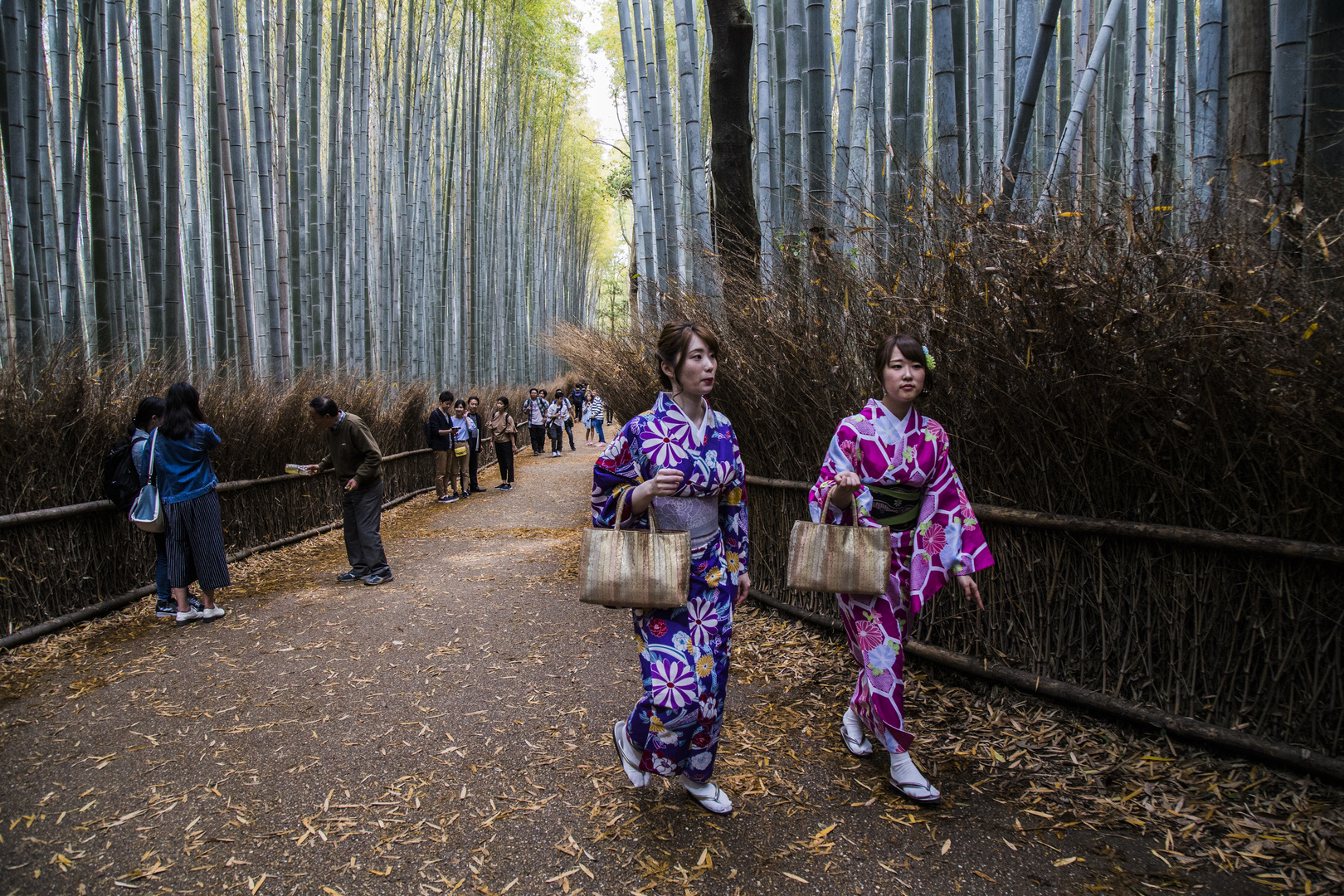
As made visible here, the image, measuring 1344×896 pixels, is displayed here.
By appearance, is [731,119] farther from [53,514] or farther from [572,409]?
[572,409]

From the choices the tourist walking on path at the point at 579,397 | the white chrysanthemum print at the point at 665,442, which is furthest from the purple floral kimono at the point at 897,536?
the tourist walking on path at the point at 579,397

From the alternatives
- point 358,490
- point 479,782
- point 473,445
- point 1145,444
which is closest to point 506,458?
A: point 473,445

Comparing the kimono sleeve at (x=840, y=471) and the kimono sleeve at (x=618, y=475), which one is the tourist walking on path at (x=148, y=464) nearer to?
the kimono sleeve at (x=618, y=475)

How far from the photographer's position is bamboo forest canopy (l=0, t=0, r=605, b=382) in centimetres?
563

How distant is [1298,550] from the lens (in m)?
2.00

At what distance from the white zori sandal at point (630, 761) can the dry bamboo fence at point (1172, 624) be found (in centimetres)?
142

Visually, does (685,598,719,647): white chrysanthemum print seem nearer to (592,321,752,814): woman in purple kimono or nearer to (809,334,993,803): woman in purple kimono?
(592,321,752,814): woman in purple kimono

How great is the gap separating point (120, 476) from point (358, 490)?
139 cm

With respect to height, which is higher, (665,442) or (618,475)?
(665,442)

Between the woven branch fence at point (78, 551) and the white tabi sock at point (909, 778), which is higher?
the woven branch fence at point (78, 551)

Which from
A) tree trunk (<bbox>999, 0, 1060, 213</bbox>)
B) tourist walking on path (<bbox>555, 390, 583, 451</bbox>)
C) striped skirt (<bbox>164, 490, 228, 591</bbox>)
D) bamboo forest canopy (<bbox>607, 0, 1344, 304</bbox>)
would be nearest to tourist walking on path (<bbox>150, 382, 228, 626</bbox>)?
striped skirt (<bbox>164, 490, 228, 591</bbox>)

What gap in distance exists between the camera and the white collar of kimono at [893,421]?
7.72 ft

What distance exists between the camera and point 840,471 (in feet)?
7.46

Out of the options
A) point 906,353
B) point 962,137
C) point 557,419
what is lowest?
point 557,419
